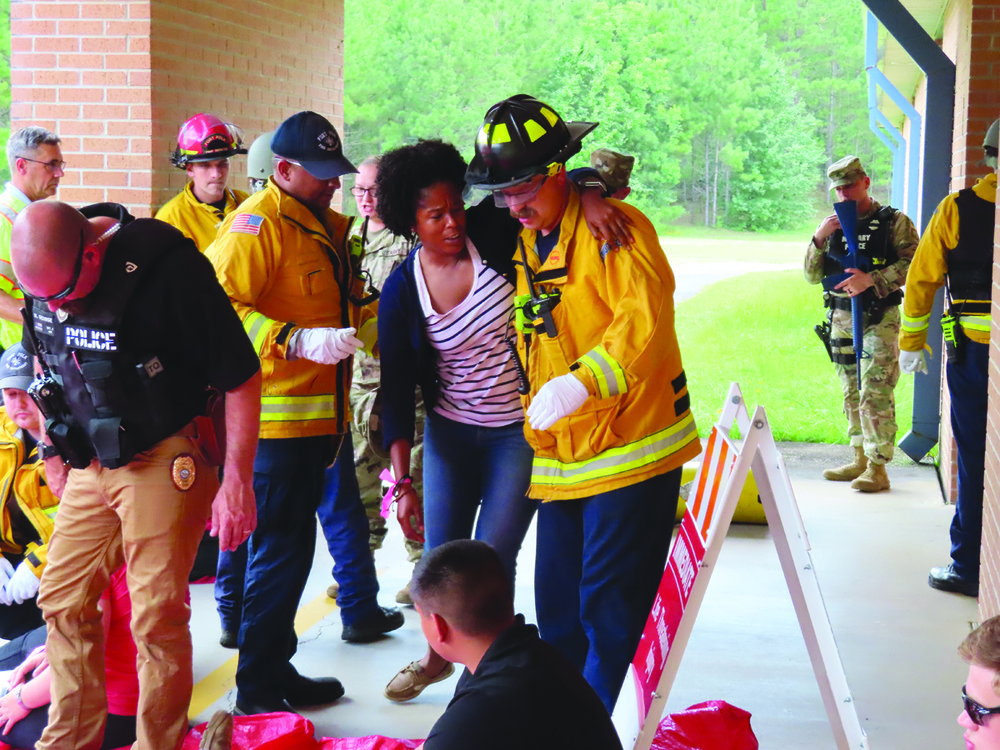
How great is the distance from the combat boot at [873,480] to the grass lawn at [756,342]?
4.93 m

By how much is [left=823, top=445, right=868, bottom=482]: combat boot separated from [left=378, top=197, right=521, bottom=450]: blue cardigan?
511cm

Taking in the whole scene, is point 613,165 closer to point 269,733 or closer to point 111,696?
point 269,733

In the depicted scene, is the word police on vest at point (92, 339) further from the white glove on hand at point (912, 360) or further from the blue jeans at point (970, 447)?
the white glove on hand at point (912, 360)

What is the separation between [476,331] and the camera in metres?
3.41

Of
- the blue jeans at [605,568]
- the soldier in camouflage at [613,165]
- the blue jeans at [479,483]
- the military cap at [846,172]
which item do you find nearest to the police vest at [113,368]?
the blue jeans at [479,483]

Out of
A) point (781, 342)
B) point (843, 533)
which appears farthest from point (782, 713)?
point (781, 342)

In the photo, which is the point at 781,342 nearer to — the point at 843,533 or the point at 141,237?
the point at 843,533

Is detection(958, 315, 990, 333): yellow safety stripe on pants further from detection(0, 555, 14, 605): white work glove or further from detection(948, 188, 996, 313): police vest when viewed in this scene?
detection(0, 555, 14, 605): white work glove

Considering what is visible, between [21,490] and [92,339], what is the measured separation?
146 cm

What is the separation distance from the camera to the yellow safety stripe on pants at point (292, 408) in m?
3.78

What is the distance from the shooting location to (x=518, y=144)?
2.95m

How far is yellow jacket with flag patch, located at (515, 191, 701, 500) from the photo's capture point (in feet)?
9.46

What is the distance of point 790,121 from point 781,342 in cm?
302

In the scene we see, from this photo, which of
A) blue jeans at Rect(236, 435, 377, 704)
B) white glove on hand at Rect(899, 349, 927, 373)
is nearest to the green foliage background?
white glove on hand at Rect(899, 349, 927, 373)
